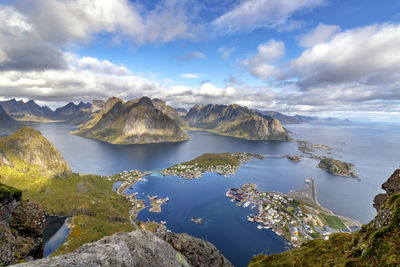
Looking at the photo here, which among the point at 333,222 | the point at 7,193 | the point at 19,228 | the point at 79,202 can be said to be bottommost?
the point at 79,202

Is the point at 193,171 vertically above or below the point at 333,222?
above

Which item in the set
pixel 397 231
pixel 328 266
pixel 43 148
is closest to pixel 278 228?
pixel 328 266

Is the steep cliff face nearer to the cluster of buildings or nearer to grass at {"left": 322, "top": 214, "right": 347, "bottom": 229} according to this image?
the cluster of buildings

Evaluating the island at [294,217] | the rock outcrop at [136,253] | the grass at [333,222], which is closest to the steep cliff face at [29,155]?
the island at [294,217]

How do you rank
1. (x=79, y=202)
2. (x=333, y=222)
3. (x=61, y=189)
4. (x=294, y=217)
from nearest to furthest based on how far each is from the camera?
1. (x=333, y=222)
2. (x=294, y=217)
3. (x=79, y=202)
4. (x=61, y=189)

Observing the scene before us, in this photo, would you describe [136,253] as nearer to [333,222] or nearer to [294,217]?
[294,217]

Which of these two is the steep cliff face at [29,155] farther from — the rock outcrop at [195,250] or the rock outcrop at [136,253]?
the rock outcrop at [136,253]

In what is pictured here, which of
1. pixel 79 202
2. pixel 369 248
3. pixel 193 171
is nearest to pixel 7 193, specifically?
pixel 369 248
